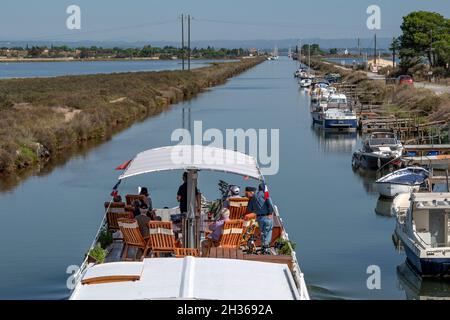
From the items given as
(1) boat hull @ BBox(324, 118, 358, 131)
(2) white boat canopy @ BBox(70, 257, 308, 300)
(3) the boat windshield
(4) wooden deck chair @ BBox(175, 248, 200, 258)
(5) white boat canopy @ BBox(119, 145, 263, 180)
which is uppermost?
(5) white boat canopy @ BBox(119, 145, 263, 180)

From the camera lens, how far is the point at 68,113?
5731cm

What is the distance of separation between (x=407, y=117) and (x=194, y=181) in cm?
3803

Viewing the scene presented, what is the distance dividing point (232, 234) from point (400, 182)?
50.5 feet

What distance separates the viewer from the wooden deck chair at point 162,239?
16.5 meters

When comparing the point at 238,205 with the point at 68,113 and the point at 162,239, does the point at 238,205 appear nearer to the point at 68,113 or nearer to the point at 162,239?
the point at 162,239

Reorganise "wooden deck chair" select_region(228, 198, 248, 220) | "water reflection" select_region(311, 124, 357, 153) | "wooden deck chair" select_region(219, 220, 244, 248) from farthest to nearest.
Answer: "water reflection" select_region(311, 124, 357, 153) < "wooden deck chair" select_region(228, 198, 248, 220) < "wooden deck chair" select_region(219, 220, 244, 248)

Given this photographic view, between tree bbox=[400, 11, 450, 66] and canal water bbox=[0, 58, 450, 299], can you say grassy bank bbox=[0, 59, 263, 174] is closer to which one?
canal water bbox=[0, 58, 450, 299]

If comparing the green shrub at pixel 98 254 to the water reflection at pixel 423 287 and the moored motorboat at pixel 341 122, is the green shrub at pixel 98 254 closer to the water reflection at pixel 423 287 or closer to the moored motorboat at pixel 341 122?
the water reflection at pixel 423 287

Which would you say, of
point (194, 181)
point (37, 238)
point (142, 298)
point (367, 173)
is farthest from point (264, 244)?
point (367, 173)

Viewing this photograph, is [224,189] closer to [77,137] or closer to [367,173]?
[367,173]

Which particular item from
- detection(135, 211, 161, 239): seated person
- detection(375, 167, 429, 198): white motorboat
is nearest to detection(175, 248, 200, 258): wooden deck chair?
detection(135, 211, 161, 239): seated person

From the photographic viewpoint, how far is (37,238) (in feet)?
83.7

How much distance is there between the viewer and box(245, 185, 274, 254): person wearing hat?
57.8 ft

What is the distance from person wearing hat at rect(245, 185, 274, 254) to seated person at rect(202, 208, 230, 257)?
0.52m
